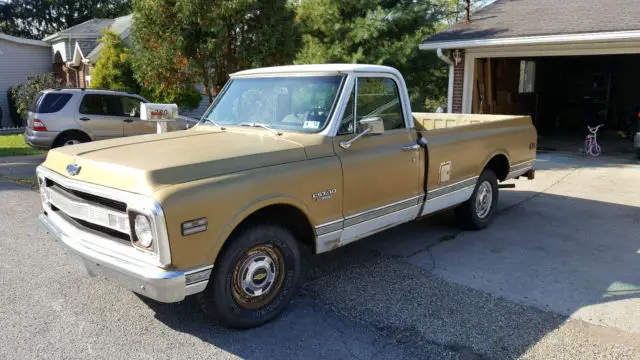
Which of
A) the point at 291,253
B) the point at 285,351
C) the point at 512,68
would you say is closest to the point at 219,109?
the point at 291,253

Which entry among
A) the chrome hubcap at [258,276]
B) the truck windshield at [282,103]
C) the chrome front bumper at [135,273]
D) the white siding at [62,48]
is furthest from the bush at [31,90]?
the chrome hubcap at [258,276]

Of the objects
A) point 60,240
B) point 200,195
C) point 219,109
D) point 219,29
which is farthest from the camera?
point 219,29

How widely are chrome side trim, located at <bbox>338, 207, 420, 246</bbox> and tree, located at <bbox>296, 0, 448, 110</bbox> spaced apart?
9.48 metres

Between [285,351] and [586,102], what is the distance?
19455mm

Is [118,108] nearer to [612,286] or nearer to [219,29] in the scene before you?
[219,29]

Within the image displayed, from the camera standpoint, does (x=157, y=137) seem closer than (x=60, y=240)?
No

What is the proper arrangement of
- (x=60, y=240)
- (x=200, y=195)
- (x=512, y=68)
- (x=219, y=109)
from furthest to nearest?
(x=512, y=68)
(x=219, y=109)
(x=60, y=240)
(x=200, y=195)

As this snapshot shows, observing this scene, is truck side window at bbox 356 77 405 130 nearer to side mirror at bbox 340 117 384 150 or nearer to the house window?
side mirror at bbox 340 117 384 150

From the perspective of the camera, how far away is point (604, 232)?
21.2 feet

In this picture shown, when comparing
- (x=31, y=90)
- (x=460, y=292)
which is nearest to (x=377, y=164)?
(x=460, y=292)

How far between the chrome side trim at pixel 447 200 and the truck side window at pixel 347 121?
4.54 ft

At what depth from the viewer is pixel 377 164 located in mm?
4695

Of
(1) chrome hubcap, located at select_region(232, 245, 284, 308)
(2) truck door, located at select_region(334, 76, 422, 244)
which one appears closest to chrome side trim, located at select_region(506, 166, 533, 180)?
(2) truck door, located at select_region(334, 76, 422, 244)

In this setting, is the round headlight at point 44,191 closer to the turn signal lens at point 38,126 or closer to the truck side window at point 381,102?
the truck side window at point 381,102
